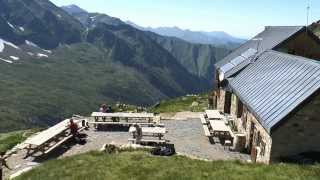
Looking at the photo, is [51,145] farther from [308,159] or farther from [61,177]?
[308,159]

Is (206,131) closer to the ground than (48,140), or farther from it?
farther from it

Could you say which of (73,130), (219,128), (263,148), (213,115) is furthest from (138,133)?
(213,115)

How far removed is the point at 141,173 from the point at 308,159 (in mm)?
9064

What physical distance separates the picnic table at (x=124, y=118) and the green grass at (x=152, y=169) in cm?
1088

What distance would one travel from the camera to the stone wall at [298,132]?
25594 mm

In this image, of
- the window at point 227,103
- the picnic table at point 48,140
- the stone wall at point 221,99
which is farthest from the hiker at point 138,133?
the stone wall at point 221,99

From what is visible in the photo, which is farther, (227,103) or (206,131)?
(227,103)

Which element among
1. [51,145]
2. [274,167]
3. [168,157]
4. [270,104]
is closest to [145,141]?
[168,157]

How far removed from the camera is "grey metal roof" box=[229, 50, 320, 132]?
26.3 metres

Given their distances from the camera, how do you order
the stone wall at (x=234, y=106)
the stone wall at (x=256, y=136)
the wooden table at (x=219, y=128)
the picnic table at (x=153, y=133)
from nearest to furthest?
the stone wall at (x=256, y=136), the picnic table at (x=153, y=133), the wooden table at (x=219, y=128), the stone wall at (x=234, y=106)

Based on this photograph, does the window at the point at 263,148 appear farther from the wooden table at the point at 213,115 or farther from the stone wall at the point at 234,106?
the wooden table at the point at 213,115

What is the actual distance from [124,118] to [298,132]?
18.9 meters

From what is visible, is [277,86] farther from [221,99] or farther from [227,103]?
[221,99]

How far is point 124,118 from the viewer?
41.3m
